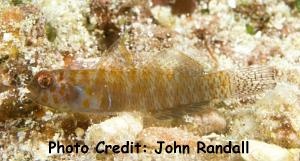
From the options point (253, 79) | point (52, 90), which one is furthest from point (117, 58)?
point (253, 79)

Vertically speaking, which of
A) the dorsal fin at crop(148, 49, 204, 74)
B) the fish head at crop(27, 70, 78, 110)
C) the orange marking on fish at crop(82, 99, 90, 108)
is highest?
the dorsal fin at crop(148, 49, 204, 74)

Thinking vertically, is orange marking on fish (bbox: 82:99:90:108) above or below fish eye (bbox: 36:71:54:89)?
below

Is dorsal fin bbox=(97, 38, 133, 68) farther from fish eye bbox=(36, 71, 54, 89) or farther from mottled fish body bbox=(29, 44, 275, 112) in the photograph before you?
fish eye bbox=(36, 71, 54, 89)

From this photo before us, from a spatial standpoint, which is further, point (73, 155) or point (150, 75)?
point (150, 75)

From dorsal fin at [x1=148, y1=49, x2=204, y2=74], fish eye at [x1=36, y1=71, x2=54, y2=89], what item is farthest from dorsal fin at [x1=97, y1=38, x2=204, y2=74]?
fish eye at [x1=36, y1=71, x2=54, y2=89]

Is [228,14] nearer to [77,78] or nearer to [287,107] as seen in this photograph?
[287,107]

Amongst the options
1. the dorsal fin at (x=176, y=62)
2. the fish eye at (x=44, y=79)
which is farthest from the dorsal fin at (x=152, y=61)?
the fish eye at (x=44, y=79)

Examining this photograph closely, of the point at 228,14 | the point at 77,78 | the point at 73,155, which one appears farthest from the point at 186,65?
the point at 228,14

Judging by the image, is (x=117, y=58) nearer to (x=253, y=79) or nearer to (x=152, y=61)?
(x=152, y=61)

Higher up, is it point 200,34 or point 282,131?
point 200,34
